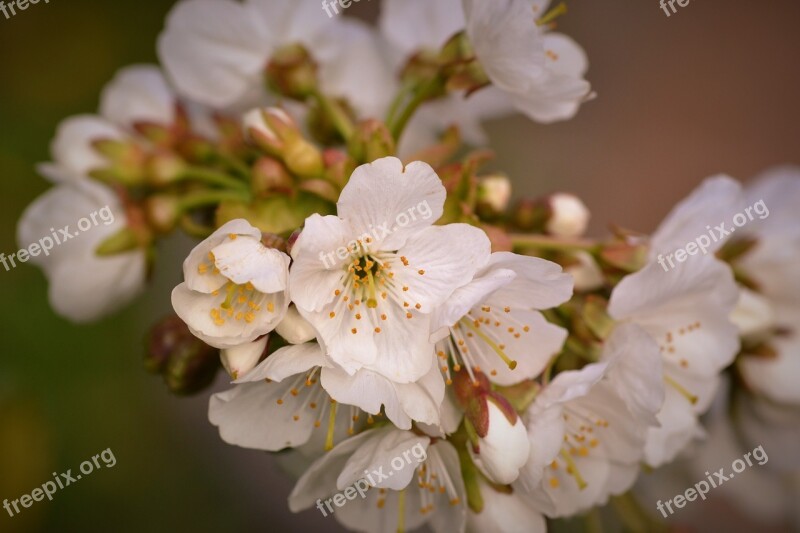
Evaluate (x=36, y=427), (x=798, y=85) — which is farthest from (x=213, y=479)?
(x=798, y=85)

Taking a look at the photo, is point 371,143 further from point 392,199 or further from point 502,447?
point 502,447

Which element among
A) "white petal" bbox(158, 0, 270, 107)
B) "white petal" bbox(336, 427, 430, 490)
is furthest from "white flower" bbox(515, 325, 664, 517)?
"white petal" bbox(158, 0, 270, 107)

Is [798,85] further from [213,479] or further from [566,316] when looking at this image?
[213,479]

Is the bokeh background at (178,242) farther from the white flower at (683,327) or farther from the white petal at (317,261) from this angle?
the white flower at (683,327)

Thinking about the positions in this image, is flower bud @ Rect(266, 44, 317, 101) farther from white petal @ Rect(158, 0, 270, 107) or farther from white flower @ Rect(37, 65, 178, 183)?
white flower @ Rect(37, 65, 178, 183)

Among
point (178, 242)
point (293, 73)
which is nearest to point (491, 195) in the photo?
point (293, 73)
